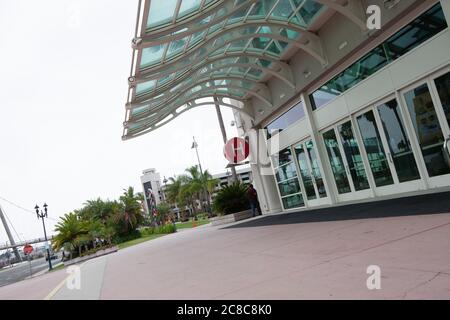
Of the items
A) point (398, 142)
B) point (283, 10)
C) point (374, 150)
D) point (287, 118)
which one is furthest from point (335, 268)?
point (287, 118)

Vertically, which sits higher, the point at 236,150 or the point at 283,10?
the point at 283,10

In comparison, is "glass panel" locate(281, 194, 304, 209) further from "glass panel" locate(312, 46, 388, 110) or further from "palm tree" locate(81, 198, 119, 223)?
"palm tree" locate(81, 198, 119, 223)

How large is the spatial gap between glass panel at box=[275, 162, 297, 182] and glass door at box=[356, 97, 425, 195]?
576cm

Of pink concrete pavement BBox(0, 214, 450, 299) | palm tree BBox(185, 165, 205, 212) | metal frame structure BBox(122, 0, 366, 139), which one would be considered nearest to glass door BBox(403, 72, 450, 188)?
metal frame structure BBox(122, 0, 366, 139)

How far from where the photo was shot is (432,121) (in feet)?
31.4

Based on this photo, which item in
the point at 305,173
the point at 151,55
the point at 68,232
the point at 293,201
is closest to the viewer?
the point at 151,55

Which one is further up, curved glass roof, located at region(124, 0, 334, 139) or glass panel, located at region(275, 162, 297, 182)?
curved glass roof, located at region(124, 0, 334, 139)

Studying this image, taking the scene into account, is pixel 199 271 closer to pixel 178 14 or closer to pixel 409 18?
pixel 178 14

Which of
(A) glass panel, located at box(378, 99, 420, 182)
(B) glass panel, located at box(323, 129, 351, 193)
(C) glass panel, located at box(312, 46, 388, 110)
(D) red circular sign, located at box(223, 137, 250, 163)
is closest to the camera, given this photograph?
(A) glass panel, located at box(378, 99, 420, 182)

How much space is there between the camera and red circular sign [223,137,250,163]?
21.8 metres

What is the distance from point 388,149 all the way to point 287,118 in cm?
699

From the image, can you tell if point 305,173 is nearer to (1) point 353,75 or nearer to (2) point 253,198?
(2) point 253,198

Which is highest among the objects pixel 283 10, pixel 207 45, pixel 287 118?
pixel 283 10

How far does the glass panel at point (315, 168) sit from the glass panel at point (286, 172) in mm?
1824
